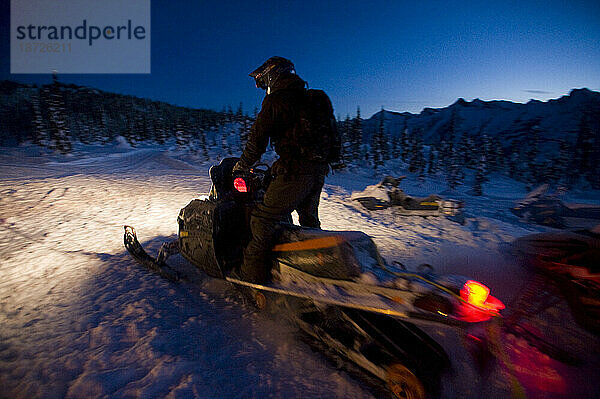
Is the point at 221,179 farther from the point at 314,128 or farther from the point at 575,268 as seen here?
the point at 575,268

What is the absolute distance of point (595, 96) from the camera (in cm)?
9144

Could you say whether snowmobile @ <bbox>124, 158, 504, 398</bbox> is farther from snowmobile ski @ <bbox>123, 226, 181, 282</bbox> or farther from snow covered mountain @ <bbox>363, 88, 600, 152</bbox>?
snow covered mountain @ <bbox>363, 88, 600, 152</bbox>

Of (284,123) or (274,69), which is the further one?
(274,69)

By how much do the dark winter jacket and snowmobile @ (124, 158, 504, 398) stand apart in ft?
1.86

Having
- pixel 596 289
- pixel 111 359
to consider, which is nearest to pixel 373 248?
pixel 596 289

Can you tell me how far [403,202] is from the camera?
7.04 m

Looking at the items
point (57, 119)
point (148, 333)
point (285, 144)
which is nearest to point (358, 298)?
point (285, 144)

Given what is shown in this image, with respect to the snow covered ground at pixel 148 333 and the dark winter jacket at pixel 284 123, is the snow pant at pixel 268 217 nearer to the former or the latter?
the dark winter jacket at pixel 284 123

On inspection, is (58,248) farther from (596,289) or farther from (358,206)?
(358,206)

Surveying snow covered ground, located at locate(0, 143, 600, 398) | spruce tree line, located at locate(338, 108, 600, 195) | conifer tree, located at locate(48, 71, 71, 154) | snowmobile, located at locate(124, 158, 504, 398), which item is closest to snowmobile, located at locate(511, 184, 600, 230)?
snow covered ground, located at locate(0, 143, 600, 398)

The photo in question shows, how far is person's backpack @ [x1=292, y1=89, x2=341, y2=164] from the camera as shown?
2.14 metres

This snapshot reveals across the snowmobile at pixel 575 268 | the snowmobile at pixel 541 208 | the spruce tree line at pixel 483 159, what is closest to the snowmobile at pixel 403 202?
the snowmobile at pixel 541 208

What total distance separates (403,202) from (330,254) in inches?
226

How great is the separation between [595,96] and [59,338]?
145 meters
